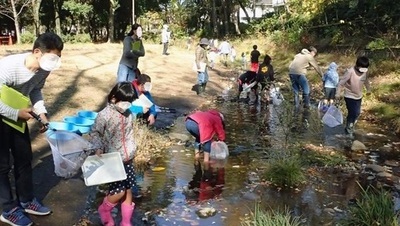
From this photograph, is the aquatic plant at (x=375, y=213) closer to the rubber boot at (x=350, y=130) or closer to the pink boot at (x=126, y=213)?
the pink boot at (x=126, y=213)

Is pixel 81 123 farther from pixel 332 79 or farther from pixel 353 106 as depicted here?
pixel 332 79

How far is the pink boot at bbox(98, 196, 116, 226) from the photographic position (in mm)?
4293

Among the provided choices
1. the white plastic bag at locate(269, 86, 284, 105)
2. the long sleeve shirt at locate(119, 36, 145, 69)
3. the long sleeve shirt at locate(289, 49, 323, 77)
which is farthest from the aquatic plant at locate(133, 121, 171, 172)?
the white plastic bag at locate(269, 86, 284, 105)

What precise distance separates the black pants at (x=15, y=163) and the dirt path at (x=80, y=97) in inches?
14.1

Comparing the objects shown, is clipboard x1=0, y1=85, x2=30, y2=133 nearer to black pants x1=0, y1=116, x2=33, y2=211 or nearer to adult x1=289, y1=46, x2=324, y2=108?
black pants x1=0, y1=116, x2=33, y2=211

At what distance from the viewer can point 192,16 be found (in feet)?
177

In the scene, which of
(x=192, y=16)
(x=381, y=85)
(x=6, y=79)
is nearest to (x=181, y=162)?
(x=6, y=79)

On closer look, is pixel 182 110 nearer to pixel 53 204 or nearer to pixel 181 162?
pixel 181 162

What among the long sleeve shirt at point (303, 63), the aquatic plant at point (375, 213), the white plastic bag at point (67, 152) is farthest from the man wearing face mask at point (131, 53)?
the aquatic plant at point (375, 213)

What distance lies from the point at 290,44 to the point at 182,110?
17.4m

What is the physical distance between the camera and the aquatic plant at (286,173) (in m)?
5.80

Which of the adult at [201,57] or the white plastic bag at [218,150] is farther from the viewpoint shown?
the adult at [201,57]

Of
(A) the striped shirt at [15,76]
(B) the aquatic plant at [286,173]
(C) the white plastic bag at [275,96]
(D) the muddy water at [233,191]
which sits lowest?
(C) the white plastic bag at [275,96]

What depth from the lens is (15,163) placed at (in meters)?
4.29
